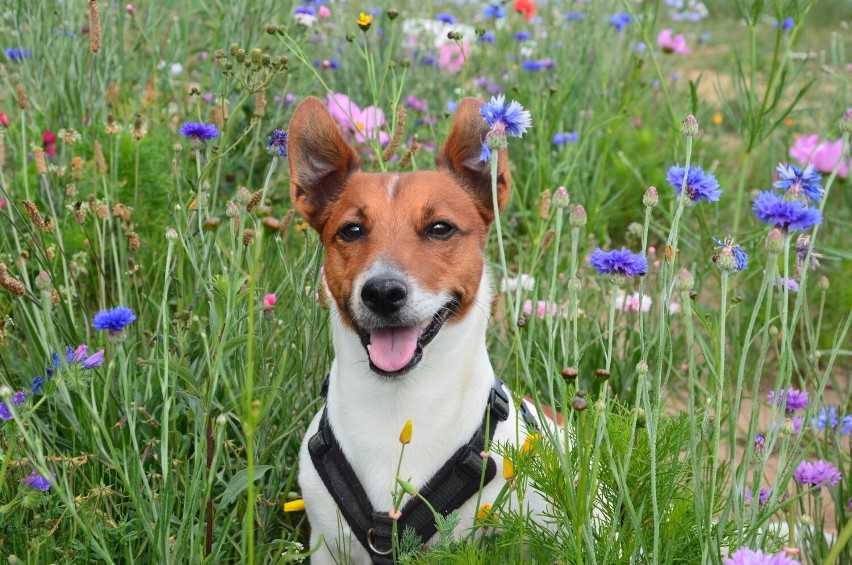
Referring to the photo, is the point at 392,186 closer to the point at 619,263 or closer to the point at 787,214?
the point at 619,263

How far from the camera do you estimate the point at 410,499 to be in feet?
8.02

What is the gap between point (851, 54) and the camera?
9328mm

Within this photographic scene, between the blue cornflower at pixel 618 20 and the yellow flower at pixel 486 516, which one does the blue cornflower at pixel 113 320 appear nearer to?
the yellow flower at pixel 486 516

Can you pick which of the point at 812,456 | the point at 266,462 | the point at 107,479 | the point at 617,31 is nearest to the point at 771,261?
the point at 266,462

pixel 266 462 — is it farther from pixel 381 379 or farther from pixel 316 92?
pixel 316 92

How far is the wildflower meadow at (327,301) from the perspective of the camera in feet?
6.01

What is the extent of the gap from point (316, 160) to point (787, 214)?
1.55 m

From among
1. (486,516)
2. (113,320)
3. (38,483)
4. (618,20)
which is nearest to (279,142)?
(113,320)

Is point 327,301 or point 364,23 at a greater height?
point 364,23

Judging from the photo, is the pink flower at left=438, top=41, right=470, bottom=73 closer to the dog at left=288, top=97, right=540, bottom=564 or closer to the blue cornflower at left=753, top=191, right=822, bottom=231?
the dog at left=288, top=97, right=540, bottom=564

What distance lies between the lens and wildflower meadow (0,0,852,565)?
183 cm

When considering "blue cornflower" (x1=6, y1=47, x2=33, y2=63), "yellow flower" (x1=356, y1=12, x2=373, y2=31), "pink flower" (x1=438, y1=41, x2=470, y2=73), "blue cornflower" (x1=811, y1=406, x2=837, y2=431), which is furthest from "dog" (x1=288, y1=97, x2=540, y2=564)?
"pink flower" (x1=438, y1=41, x2=470, y2=73)

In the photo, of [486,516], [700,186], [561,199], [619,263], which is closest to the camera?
[561,199]

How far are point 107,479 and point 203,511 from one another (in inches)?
31.5
